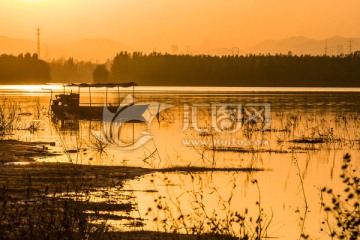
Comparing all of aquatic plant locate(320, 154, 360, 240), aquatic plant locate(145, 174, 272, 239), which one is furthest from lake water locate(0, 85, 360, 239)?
aquatic plant locate(320, 154, 360, 240)

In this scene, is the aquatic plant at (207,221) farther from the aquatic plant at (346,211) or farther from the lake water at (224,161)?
the aquatic plant at (346,211)

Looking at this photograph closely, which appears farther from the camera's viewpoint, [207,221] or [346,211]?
[207,221]

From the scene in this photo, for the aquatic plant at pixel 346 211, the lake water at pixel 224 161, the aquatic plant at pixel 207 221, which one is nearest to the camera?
the aquatic plant at pixel 346 211

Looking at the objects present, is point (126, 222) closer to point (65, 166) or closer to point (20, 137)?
point (65, 166)

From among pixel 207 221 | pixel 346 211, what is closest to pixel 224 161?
pixel 207 221

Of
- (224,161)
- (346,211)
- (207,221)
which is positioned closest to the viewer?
(346,211)

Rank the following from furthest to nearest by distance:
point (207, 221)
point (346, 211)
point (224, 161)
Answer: point (224, 161)
point (207, 221)
point (346, 211)

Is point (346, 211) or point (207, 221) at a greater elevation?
point (346, 211)

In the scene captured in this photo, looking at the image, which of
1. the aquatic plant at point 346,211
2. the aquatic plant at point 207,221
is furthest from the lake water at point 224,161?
the aquatic plant at point 346,211

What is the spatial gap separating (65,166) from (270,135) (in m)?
19.3

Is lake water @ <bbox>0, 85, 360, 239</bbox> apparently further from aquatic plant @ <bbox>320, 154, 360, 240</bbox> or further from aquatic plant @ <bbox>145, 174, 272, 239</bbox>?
aquatic plant @ <bbox>320, 154, 360, 240</bbox>

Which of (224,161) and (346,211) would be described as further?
(224,161)

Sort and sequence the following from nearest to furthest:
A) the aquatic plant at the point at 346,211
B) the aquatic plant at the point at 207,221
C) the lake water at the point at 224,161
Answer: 1. the aquatic plant at the point at 346,211
2. the aquatic plant at the point at 207,221
3. the lake water at the point at 224,161

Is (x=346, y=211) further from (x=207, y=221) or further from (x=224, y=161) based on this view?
(x=224, y=161)
